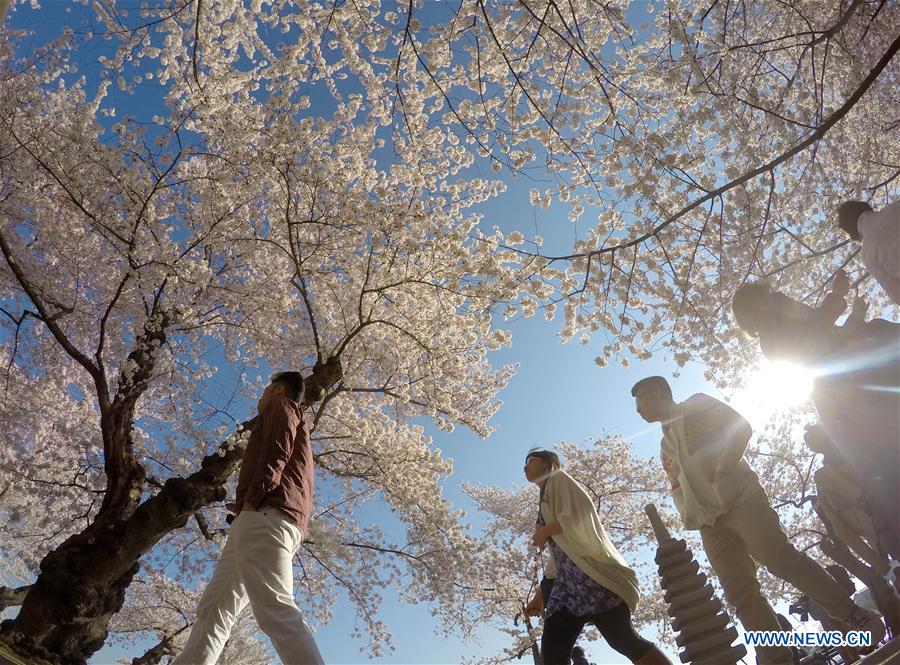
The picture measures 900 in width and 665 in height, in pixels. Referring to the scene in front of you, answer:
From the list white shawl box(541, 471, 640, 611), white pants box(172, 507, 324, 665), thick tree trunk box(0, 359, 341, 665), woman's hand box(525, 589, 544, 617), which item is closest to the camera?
white pants box(172, 507, 324, 665)

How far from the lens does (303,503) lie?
9.40ft

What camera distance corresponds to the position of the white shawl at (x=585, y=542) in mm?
2969

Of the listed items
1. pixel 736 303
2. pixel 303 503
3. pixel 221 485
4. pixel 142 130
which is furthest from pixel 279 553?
pixel 142 130

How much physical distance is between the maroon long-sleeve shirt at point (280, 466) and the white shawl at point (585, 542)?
155cm

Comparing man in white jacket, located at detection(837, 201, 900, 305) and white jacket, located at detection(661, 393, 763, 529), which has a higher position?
man in white jacket, located at detection(837, 201, 900, 305)

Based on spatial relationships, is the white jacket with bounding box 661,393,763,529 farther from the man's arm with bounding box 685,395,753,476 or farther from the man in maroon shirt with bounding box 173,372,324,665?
the man in maroon shirt with bounding box 173,372,324,665

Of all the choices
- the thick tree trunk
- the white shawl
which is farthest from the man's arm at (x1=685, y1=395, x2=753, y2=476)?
the thick tree trunk

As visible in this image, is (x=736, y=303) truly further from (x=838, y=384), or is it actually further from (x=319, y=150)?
(x=319, y=150)

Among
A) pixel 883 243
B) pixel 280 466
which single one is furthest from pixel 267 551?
pixel 883 243

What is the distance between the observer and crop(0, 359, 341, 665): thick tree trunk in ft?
14.7

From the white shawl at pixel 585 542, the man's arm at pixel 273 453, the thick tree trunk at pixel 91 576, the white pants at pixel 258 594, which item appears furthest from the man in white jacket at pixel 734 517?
the thick tree trunk at pixel 91 576

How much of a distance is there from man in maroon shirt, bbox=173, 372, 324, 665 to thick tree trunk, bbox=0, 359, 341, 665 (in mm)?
2598

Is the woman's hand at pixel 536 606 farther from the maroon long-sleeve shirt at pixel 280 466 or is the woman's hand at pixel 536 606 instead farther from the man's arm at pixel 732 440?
the maroon long-sleeve shirt at pixel 280 466

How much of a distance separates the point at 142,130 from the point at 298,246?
2.47 meters
